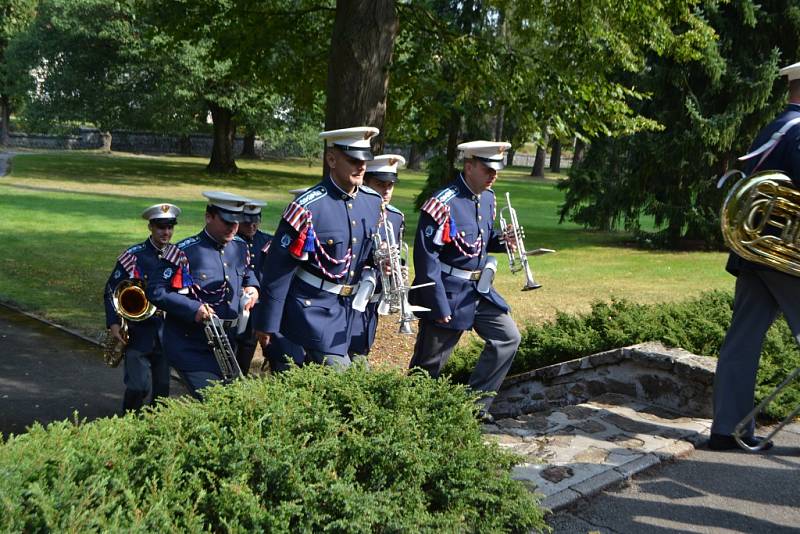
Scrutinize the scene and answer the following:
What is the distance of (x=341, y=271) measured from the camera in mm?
5629

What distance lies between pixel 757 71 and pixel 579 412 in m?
15.9

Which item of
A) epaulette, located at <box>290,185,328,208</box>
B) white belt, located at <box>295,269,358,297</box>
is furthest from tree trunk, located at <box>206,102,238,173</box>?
white belt, located at <box>295,269,358,297</box>

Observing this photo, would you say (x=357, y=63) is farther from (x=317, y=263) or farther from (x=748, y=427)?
(x=748, y=427)

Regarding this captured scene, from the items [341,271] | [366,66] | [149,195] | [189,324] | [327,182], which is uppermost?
[366,66]

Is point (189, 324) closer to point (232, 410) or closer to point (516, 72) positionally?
point (232, 410)

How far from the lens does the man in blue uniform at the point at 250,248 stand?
22.7 ft

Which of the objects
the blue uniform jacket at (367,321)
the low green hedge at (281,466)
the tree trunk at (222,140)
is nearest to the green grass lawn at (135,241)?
the tree trunk at (222,140)

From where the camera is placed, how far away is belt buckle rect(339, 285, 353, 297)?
566 centimetres

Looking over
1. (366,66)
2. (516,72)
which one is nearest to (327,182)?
(366,66)

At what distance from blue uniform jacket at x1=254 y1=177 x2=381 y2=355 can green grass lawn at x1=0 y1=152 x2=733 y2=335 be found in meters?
6.18

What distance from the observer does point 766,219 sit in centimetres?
487

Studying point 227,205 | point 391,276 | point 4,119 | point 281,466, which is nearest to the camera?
point 281,466

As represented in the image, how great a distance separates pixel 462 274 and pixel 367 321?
1.00 meters

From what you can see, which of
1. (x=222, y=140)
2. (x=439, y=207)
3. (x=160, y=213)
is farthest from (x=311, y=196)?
(x=222, y=140)
